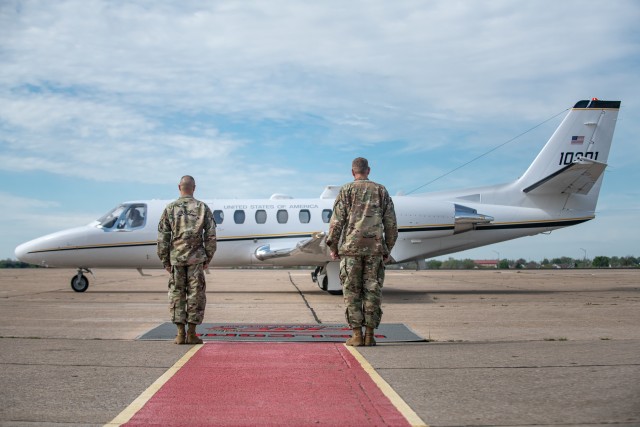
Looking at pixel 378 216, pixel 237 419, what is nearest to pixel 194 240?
pixel 378 216

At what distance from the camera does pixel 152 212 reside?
21.5 metres

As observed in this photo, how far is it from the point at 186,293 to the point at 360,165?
2815 mm

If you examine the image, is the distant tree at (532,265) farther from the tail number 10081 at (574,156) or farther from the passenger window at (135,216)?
the passenger window at (135,216)

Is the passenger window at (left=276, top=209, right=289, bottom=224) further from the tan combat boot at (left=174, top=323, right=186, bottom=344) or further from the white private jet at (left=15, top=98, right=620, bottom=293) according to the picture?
the tan combat boot at (left=174, top=323, right=186, bottom=344)

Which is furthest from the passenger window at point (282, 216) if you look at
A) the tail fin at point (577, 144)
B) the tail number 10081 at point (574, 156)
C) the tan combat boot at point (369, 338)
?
the tan combat boot at point (369, 338)

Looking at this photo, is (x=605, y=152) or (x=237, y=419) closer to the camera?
(x=237, y=419)

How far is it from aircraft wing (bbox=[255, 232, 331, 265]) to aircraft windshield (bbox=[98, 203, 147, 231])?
12.7ft

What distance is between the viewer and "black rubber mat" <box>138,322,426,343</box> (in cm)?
920

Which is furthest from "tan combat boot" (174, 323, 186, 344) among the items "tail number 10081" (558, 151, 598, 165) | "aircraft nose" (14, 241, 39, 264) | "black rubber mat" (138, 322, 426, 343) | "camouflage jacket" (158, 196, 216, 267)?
"tail number 10081" (558, 151, 598, 165)

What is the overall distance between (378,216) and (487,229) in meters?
13.8

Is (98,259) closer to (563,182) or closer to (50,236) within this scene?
(50,236)

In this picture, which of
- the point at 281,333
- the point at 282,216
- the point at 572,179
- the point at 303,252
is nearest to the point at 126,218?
the point at 282,216

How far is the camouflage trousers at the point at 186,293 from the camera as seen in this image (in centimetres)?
866

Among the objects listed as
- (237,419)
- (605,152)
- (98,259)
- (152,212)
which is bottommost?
(237,419)
